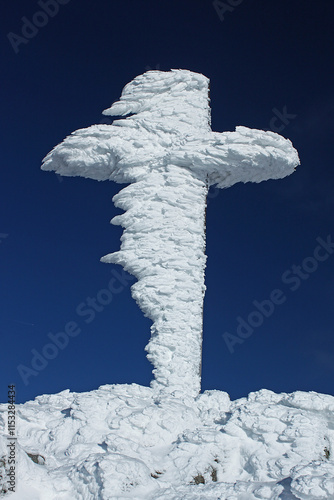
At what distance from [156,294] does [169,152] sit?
12.2ft

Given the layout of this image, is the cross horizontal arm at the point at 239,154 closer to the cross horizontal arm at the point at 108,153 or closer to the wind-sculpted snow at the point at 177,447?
the cross horizontal arm at the point at 108,153

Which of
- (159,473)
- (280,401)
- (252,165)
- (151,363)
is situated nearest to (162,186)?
(252,165)

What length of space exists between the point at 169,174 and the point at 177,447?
701 cm

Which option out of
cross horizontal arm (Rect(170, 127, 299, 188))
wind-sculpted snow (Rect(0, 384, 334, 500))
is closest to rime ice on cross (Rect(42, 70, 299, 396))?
cross horizontal arm (Rect(170, 127, 299, 188))

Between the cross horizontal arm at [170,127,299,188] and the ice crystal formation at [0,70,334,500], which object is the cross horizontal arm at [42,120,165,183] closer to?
the ice crystal formation at [0,70,334,500]

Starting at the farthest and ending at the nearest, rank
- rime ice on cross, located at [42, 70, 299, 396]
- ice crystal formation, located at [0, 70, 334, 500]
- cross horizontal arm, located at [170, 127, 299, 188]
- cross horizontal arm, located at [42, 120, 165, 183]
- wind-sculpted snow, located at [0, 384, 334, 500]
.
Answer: cross horizontal arm, located at [42, 120, 165, 183] < cross horizontal arm, located at [170, 127, 299, 188] < rime ice on cross, located at [42, 70, 299, 396] < ice crystal formation, located at [0, 70, 334, 500] < wind-sculpted snow, located at [0, 384, 334, 500]

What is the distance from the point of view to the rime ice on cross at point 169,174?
12.8 meters

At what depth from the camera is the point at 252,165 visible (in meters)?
13.9

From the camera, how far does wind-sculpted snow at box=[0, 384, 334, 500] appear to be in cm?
773

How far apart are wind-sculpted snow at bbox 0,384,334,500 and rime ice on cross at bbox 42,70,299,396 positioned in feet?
5.88

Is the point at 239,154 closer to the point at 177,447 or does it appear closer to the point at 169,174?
the point at 169,174

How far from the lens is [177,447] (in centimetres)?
937

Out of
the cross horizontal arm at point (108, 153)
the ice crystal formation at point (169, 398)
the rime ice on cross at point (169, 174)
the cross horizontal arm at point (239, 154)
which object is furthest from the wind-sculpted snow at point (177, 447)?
the cross horizontal arm at point (108, 153)

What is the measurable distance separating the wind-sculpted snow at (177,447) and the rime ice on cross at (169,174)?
179cm
